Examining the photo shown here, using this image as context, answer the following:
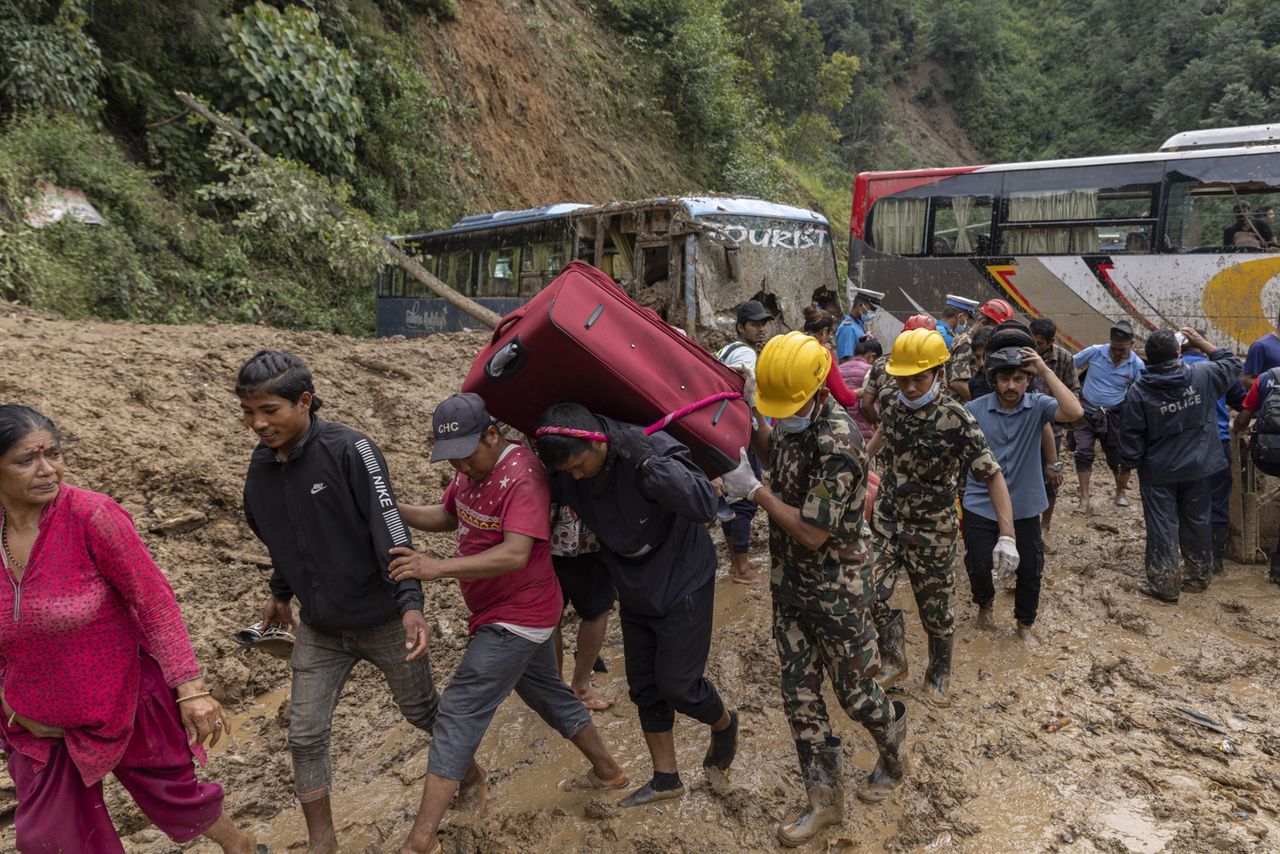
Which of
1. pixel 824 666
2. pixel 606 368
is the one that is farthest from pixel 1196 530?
pixel 606 368

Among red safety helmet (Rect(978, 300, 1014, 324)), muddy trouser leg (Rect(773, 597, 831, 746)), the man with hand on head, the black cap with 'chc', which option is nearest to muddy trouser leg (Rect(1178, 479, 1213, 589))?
red safety helmet (Rect(978, 300, 1014, 324))

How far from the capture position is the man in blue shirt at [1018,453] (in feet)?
13.4

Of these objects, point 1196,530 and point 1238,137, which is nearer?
point 1196,530

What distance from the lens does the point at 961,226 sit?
1130 centimetres

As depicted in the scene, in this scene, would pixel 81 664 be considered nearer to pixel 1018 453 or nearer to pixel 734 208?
pixel 1018 453

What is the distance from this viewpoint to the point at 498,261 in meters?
12.8

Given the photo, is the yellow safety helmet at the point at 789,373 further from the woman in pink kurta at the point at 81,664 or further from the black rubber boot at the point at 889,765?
the woman in pink kurta at the point at 81,664

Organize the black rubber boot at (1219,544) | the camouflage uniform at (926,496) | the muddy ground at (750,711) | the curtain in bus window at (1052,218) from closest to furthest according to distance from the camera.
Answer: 1. the muddy ground at (750,711)
2. the camouflage uniform at (926,496)
3. the black rubber boot at (1219,544)
4. the curtain in bus window at (1052,218)

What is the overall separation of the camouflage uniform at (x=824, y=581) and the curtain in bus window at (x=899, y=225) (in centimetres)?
1000

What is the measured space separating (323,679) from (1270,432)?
5.33 m

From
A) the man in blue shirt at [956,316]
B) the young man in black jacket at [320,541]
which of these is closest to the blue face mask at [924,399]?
the young man in black jacket at [320,541]

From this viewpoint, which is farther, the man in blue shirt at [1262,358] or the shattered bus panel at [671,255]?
the shattered bus panel at [671,255]

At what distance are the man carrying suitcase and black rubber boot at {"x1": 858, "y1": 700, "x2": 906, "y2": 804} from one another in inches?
23.7

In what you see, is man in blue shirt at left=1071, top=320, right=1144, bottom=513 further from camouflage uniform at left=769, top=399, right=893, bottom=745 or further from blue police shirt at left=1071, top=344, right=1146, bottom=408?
camouflage uniform at left=769, top=399, right=893, bottom=745
